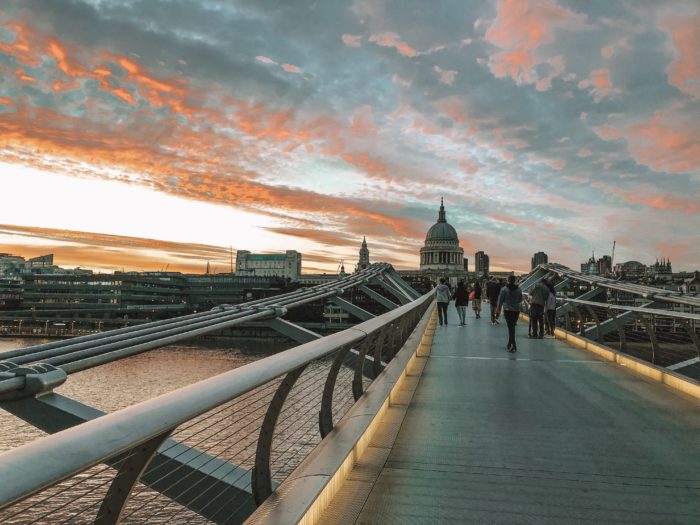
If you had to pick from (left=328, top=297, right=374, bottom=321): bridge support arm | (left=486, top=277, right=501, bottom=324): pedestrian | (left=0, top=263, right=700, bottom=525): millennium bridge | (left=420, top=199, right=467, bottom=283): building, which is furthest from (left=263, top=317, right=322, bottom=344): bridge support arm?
(left=420, top=199, right=467, bottom=283): building

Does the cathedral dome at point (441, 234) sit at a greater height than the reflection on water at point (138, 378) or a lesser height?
greater

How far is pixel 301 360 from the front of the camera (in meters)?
2.40

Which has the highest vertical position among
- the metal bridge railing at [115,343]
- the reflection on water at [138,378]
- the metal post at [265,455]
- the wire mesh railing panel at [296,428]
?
the metal bridge railing at [115,343]

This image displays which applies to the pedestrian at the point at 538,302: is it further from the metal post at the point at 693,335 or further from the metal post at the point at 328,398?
the metal post at the point at 328,398

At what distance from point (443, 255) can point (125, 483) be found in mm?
139448

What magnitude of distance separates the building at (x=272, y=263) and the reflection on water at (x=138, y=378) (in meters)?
132

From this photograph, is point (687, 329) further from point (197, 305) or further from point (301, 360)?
point (197, 305)

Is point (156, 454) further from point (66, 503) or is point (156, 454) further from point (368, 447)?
point (368, 447)

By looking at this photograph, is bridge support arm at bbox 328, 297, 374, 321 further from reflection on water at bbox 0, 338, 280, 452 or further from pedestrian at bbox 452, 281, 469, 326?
Result: reflection on water at bbox 0, 338, 280, 452

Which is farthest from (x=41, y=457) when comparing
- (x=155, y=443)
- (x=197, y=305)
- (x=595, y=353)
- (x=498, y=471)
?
(x=197, y=305)

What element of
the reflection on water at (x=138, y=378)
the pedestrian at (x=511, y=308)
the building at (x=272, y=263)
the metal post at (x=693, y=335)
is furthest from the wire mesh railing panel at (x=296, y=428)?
the building at (x=272, y=263)

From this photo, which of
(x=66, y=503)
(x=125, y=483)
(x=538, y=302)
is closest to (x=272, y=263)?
(x=538, y=302)

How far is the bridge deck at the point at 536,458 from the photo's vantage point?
8.60 ft

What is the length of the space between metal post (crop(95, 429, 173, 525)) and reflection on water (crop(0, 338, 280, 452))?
19.4 metres
